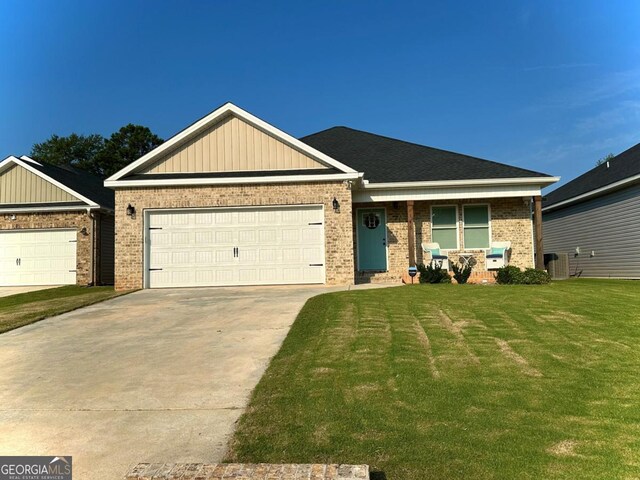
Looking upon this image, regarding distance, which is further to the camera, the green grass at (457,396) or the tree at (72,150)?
the tree at (72,150)

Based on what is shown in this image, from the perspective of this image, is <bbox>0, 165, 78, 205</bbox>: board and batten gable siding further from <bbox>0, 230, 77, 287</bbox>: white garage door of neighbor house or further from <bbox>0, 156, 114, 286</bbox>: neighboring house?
<bbox>0, 230, 77, 287</bbox>: white garage door of neighbor house

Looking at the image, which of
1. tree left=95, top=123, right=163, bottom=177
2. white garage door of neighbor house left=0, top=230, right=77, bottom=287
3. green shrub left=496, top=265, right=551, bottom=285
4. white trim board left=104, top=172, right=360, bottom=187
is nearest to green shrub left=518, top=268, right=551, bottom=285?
green shrub left=496, top=265, right=551, bottom=285

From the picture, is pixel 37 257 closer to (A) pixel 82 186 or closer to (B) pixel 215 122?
(A) pixel 82 186

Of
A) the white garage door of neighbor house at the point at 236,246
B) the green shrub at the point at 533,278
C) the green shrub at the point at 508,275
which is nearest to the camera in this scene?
the green shrub at the point at 533,278

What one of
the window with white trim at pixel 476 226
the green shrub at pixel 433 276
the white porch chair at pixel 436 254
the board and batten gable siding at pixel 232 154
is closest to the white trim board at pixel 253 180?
the board and batten gable siding at pixel 232 154

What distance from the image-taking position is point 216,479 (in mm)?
2793

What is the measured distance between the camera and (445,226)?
1553cm

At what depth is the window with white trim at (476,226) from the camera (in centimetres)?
1543

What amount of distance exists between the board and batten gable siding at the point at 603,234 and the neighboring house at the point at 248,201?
430cm

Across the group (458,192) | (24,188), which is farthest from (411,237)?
(24,188)

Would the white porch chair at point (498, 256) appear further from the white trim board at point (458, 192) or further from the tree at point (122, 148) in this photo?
the tree at point (122, 148)

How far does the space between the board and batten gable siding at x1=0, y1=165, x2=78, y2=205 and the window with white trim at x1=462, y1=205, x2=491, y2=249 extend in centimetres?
1516

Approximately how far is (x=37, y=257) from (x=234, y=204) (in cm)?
928

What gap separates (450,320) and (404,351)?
1.87 m
